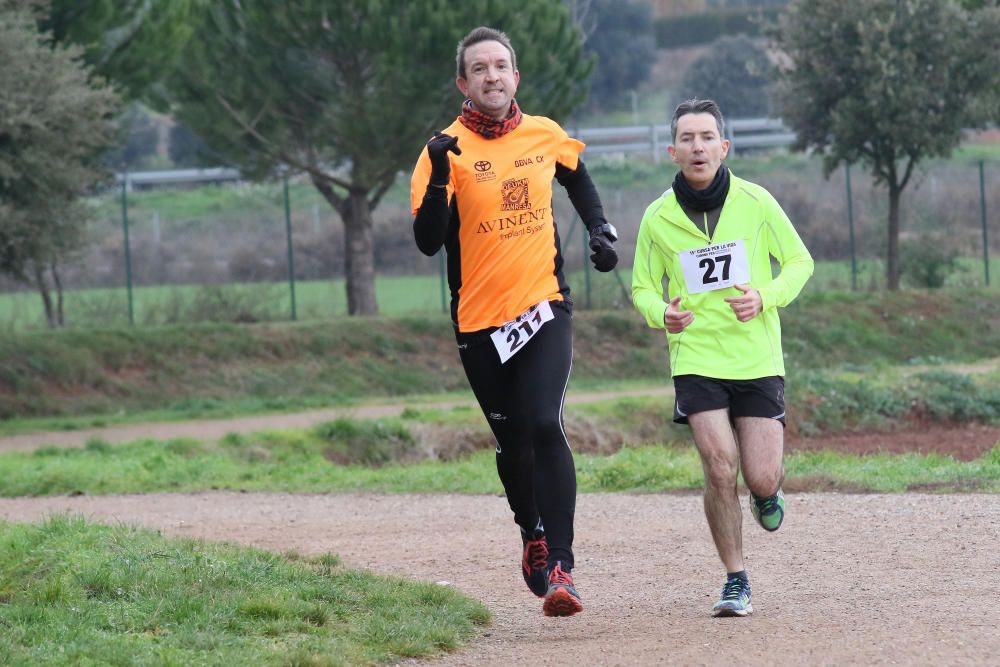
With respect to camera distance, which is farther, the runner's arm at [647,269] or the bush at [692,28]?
the bush at [692,28]

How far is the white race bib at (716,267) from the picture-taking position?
255 inches

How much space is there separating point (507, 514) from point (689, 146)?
4.43 m

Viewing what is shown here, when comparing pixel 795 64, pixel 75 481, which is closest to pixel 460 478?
pixel 75 481

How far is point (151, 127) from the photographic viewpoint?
70.7 metres

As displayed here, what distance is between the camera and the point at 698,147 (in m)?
6.54

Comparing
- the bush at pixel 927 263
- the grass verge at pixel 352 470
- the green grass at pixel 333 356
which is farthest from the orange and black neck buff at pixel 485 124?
the bush at pixel 927 263

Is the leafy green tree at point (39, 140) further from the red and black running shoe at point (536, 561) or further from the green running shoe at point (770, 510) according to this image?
the green running shoe at point (770, 510)

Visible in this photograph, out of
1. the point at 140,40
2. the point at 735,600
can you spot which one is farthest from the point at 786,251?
the point at 140,40

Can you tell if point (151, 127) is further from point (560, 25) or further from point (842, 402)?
point (842, 402)

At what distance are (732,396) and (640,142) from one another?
172ft

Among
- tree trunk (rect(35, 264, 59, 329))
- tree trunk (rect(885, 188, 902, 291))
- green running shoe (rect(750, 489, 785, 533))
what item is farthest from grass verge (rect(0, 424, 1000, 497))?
tree trunk (rect(885, 188, 902, 291))

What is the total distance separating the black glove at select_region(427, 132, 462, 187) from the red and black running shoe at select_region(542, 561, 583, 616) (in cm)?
164

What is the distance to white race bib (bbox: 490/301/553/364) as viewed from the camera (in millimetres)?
6426

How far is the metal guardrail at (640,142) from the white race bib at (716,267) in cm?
4355
